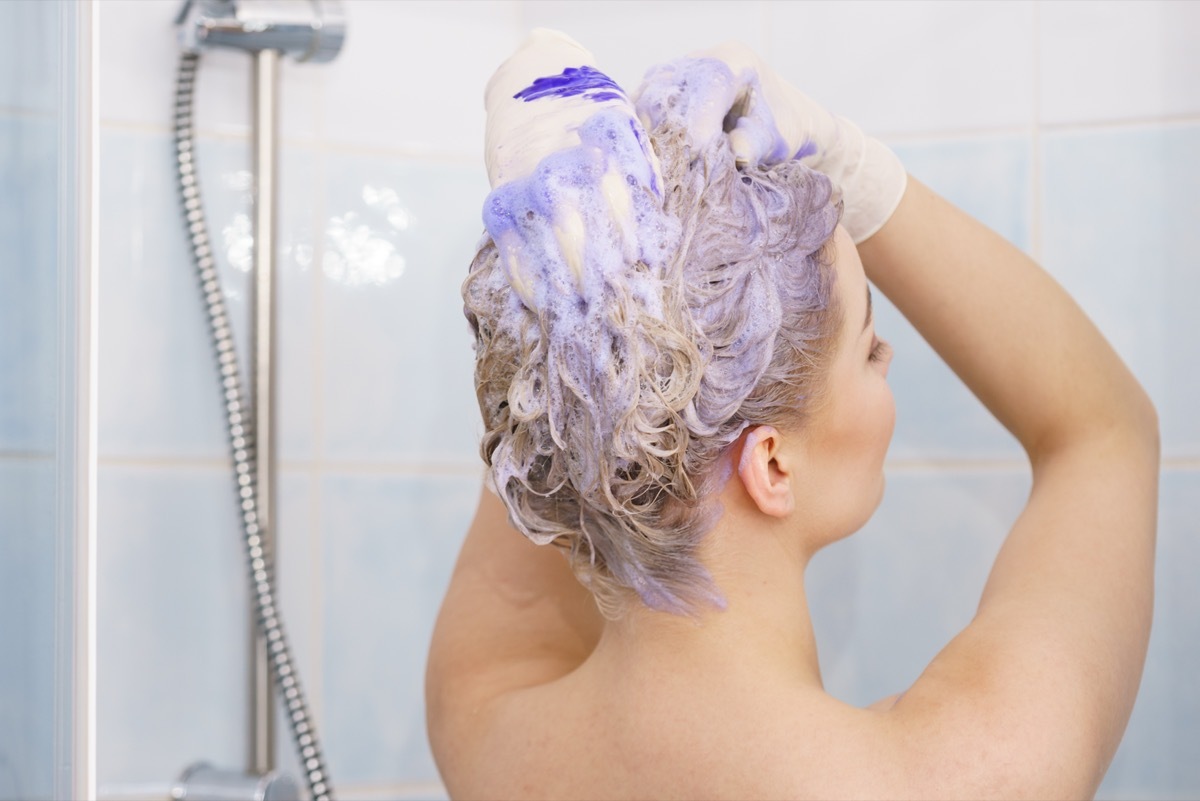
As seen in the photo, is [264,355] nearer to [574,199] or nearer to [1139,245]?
[574,199]

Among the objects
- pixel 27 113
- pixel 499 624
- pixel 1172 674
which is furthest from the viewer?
pixel 1172 674

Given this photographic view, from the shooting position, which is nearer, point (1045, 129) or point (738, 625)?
point (738, 625)

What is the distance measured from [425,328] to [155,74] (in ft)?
1.17

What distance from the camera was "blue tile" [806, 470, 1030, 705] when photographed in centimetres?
119

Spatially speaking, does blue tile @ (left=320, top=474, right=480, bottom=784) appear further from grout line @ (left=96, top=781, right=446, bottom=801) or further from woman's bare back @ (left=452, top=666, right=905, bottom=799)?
woman's bare back @ (left=452, top=666, right=905, bottom=799)

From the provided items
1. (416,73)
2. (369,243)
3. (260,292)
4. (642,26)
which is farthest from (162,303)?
(642,26)

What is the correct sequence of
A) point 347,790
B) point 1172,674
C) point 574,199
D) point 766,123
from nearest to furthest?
1. point 574,199
2. point 766,123
3. point 1172,674
4. point 347,790

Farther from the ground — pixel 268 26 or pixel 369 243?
pixel 268 26

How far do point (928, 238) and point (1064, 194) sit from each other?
0.30 m

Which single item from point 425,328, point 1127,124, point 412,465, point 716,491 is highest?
point 1127,124

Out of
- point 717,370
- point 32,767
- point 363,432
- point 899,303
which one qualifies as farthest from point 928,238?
point 32,767

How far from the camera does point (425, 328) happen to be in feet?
4.17

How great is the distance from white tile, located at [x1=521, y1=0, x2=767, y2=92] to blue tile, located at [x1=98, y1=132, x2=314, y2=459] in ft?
1.20

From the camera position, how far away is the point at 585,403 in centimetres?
69
